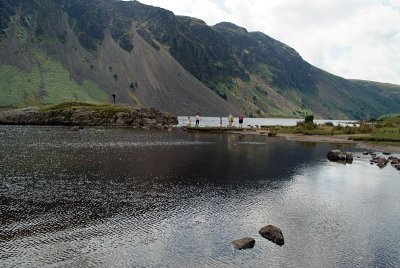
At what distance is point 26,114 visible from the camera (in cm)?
15925

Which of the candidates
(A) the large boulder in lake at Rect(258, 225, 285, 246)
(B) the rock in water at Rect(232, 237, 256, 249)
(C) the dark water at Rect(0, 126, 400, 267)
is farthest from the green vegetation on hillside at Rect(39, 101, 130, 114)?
(B) the rock in water at Rect(232, 237, 256, 249)

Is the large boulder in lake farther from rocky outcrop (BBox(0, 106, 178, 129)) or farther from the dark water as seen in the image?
rocky outcrop (BBox(0, 106, 178, 129))

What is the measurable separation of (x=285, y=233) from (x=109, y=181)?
70.5 feet

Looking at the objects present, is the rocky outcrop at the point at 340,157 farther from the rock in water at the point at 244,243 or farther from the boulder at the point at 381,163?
the rock in water at the point at 244,243

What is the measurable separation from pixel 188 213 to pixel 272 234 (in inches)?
295

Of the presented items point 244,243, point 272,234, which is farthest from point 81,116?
point 244,243

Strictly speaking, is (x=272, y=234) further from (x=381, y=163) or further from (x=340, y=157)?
(x=340, y=157)

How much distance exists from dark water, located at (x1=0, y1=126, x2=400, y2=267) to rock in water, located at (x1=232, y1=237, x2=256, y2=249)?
51 cm

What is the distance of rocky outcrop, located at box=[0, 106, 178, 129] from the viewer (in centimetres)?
15812

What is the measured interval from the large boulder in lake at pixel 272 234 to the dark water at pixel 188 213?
495 mm

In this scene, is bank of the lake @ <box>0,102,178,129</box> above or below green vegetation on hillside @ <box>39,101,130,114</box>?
below

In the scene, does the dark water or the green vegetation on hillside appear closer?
the dark water

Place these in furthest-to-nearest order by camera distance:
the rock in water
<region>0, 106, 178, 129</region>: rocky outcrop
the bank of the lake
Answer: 1. the bank of the lake
2. <region>0, 106, 178, 129</region>: rocky outcrop
3. the rock in water

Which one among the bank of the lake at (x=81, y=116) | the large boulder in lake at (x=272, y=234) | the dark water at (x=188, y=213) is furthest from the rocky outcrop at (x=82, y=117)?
the large boulder in lake at (x=272, y=234)
